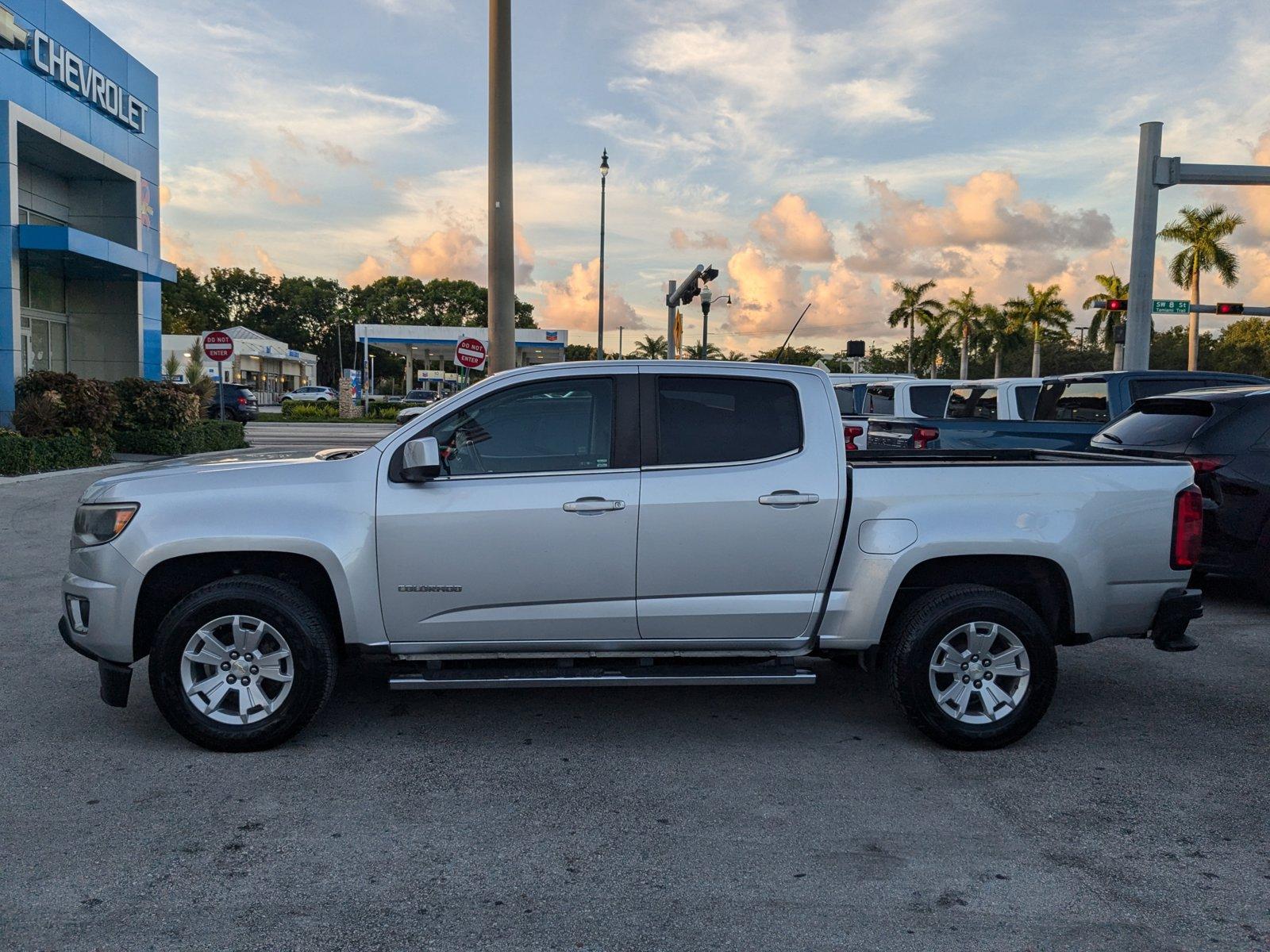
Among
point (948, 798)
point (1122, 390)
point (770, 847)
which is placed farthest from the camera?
point (1122, 390)

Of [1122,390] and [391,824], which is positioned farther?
[1122,390]

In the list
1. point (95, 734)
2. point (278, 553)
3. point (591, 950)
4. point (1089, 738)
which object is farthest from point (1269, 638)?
point (95, 734)

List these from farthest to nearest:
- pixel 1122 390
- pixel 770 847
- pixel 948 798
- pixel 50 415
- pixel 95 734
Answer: pixel 50 415, pixel 1122 390, pixel 95 734, pixel 948 798, pixel 770 847

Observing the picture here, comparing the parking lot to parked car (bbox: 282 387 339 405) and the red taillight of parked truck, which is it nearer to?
the red taillight of parked truck

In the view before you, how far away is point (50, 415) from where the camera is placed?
19609mm

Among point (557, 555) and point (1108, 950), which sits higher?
point (557, 555)

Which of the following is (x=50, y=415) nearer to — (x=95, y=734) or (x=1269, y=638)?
(x=95, y=734)

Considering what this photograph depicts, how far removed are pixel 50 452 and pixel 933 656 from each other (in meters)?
18.7

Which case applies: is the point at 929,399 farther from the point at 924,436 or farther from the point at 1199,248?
the point at 1199,248

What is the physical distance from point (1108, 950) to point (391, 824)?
2643 millimetres

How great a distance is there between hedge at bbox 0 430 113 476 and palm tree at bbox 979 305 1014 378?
62632 mm

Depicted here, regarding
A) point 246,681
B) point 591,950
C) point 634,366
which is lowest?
point 591,950

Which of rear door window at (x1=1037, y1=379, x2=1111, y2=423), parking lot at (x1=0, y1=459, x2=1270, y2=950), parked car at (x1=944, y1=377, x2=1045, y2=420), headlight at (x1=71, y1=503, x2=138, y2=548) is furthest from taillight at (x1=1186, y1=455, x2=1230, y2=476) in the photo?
headlight at (x1=71, y1=503, x2=138, y2=548)

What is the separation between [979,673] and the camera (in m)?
5.02
